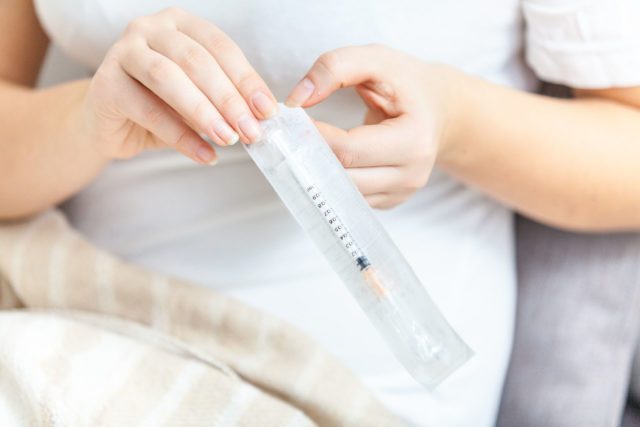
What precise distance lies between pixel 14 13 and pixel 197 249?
31 centimetres

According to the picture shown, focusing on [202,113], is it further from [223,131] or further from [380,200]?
[380,200]

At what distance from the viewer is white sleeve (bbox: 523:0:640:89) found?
0.69 m

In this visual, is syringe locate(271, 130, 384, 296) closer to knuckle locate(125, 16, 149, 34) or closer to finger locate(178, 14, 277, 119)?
finger locate(178, 14, 277, 119)

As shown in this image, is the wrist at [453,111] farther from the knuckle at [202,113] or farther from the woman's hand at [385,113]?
the knuckle at [202,113]

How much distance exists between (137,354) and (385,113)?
11.4 inches

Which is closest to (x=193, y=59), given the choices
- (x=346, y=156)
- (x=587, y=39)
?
(x=346, y=156)

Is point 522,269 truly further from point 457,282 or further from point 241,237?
point 241,237

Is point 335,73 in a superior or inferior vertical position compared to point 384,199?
superior

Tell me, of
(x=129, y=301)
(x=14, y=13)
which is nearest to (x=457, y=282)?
(x=129, y=301)

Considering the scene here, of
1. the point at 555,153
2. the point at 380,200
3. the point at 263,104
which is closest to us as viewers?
the point at 263,104

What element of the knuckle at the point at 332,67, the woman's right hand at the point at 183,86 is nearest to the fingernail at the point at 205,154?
the woman's right hand at the point at 183,86

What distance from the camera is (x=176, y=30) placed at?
0.58m

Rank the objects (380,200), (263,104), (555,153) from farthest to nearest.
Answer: (555,153) → (380,200) → (263,104)

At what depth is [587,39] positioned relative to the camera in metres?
0.71
